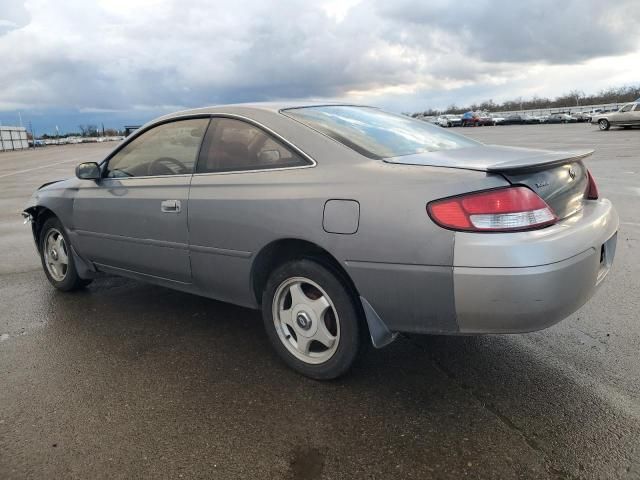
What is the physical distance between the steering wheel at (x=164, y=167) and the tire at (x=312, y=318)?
1174 mm

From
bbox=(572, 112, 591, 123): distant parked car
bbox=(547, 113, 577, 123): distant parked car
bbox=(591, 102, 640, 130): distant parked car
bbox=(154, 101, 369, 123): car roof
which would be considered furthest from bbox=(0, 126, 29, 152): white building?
bbox=(154, 101, 369, 123): car roof

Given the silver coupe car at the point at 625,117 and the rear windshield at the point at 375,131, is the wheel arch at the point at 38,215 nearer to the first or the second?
the rear windshield at the point at 375,131

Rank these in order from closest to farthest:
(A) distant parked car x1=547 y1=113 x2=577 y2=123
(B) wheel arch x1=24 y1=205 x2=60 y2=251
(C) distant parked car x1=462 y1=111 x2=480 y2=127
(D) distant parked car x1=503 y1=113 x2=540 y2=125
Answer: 1. (B) wheel arch x1=24 y1=205 x2=60 y2=251
2. (A) distant parked car x1=547 y1=113 x2=577 y2=123
3. (D) distant parked car x1=503 y1=113 x2=540 y2=125
4. (C) distant parked car x1=462 y1=111 x2=480 y2=127

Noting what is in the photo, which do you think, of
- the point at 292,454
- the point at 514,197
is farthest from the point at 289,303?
the point at 514,197

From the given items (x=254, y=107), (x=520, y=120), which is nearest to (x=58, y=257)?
(x=254, y=107)

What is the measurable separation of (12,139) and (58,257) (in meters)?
73.6

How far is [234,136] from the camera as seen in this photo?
11.6 ft

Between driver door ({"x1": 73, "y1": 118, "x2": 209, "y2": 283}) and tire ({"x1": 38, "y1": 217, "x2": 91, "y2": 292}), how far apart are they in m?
0.34

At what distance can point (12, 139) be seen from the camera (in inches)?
2665

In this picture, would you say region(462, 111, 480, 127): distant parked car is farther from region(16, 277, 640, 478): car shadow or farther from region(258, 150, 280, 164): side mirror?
region(258, 150, 280, 164): side mirror

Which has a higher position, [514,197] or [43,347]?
[514,197]

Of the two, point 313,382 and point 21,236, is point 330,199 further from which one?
point 21,236

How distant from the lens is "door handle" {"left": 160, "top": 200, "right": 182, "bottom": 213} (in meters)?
3.64

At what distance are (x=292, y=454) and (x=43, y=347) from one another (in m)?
2.26
